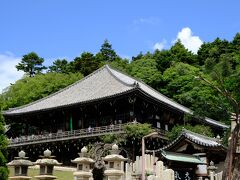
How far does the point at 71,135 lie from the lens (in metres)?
35.8

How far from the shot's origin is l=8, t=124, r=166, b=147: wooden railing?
33.3 metres

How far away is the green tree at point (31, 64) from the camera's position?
7631 centimetres

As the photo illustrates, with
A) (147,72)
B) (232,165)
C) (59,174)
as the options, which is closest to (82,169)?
(232,165)

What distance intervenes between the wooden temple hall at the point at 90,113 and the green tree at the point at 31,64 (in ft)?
111

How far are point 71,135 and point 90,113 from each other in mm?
2931

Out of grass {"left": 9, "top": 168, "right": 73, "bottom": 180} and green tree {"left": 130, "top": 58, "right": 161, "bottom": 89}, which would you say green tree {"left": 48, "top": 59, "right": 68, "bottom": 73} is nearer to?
green tree {"left": 130, "top": 58, "right": 161, "bottom": 89}

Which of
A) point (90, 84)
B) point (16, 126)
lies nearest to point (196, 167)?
point (90, 84)

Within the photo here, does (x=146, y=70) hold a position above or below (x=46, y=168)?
above

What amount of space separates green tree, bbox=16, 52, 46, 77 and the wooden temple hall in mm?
33951

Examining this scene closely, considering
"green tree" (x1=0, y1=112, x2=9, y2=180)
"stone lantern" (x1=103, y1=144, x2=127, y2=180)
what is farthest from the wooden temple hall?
"stone lantern" (x1=103, y1=144, x2=127, y2=180)

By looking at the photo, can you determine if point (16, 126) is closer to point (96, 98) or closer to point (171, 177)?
point (96, 98)

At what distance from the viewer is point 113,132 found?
32.9m

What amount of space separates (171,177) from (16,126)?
38.8 metres

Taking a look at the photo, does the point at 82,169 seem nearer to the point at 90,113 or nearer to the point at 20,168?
the point at 20,168
